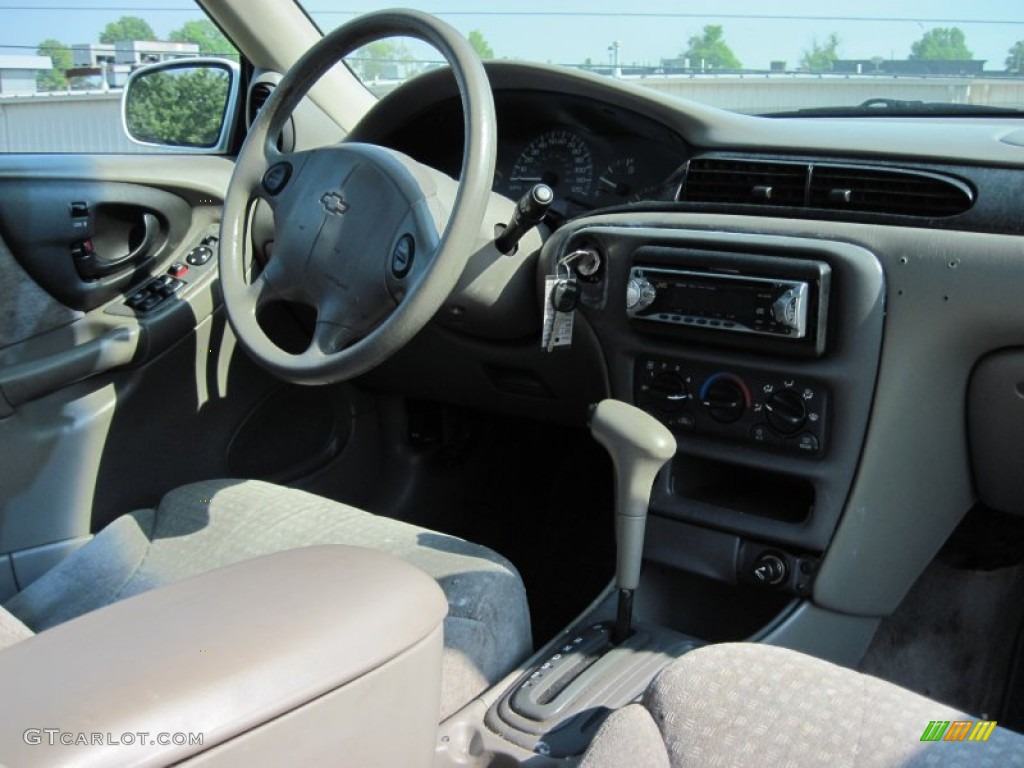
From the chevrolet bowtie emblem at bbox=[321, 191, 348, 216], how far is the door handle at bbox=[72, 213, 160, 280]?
67cm

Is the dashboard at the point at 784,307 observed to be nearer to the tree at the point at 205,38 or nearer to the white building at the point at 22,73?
the tree at the point at 205,38

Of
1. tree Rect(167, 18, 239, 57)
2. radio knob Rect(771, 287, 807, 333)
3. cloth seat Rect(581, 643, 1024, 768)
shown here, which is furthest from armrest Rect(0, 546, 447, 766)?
tree Rect(167, 18, 239, 57)

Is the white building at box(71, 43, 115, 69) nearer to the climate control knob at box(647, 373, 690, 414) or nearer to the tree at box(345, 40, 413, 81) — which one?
the tree at box(345, 40, 413, 81)

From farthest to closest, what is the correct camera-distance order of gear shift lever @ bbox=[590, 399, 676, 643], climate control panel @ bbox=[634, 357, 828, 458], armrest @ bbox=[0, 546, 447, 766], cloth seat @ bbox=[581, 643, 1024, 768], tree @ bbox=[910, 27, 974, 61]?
tree @ bbox=[910, 27, 974, 61] → climate control panel @ bbox=[634, 357, 828, 458] → gear shift lever @ bbox=[590, 399, 676, 643] → cloth seat @ bbox=[581, 643, 1024, 768] → armrest @ bbox=[0, 546, 447, 766]

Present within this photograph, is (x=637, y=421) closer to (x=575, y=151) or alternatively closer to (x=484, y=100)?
(x=484, y=100)

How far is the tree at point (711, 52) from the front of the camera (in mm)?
2174

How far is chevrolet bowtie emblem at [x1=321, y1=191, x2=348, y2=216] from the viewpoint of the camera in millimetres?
1875

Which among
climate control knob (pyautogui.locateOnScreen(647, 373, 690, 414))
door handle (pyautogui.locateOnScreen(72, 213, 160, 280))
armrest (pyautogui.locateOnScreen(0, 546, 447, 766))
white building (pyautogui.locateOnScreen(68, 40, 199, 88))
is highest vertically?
white building (pyautogui.locateOnScreen(68, 40, 199, 88))

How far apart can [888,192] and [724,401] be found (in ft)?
1.39

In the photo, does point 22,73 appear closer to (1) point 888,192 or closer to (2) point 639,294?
(2) point 639,294

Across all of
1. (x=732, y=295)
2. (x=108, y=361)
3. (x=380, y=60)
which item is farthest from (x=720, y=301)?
(x=108, y=361)

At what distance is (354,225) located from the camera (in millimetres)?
1851

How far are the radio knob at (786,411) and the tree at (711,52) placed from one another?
74 centimetres

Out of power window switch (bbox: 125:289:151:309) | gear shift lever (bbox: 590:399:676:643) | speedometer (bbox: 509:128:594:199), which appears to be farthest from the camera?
power window switch (bbox: 125:289:151:309)
